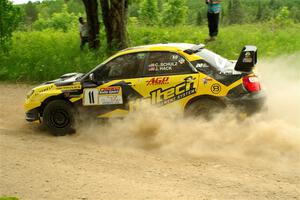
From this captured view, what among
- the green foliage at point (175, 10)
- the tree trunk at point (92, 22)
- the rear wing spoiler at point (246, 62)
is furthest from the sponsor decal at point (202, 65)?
the green foliage at point (175, 10)

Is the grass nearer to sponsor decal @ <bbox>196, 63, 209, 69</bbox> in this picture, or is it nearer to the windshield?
the windshield

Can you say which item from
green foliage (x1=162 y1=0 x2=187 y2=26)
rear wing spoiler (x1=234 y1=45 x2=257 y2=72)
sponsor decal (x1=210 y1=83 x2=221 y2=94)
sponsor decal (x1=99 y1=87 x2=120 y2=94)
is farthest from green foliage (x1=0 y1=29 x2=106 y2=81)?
green foliage (x1=162 y1=0 x2=187 y2=26)

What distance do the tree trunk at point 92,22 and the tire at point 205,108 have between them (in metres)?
9.10

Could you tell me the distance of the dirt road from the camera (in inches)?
252

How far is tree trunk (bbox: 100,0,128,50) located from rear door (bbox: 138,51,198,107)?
A: 6.66 m

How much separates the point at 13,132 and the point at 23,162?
2.33 m

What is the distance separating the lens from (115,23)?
15383 mm

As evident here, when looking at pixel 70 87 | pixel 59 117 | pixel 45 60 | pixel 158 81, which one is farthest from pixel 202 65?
pixel 45 60

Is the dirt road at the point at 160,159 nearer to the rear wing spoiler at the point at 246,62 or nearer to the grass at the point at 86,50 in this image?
the rear wing spoiler at the point at 246,62

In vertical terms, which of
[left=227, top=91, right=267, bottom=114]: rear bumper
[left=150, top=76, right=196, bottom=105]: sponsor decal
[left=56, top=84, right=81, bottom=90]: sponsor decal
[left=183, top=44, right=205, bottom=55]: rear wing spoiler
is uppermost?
[left=183, top=44, right=205, bottom=55]: rear wing spoiler

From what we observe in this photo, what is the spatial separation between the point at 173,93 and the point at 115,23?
7.37 m

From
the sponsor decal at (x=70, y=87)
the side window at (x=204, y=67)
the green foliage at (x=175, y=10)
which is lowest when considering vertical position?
the sponsor decal at (x=70, y=87)

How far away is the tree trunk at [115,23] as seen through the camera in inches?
598

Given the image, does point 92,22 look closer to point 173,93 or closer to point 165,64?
point 165,64
